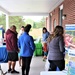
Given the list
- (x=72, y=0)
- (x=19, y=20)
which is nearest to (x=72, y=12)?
(x=72, y=0)

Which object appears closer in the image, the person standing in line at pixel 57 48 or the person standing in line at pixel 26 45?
the person standing in line at pixel 57 48

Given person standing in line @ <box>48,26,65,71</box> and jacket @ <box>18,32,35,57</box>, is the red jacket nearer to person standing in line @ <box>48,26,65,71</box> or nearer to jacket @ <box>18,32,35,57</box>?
jacket @ <box>18,32,35,57</box>

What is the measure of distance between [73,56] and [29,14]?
15.2m

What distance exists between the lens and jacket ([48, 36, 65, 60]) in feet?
13.9

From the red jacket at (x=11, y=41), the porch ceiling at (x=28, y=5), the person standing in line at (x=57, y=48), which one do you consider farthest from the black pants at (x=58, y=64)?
the porch ceiling at (x=28, y=5)

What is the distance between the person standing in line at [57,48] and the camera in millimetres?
4270

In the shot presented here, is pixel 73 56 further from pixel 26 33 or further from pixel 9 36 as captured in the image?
pixel 9 36

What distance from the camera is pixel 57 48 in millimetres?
4367

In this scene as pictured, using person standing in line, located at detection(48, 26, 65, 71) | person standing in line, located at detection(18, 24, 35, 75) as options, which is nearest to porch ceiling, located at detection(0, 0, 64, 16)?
person standing in line, located at detection(18, 24, 35, 75)

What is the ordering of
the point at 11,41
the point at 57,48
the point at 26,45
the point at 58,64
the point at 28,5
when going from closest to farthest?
1. the point at 57,48
2. the point at 58,64
3. the point at 26,45
4. the point at 11,41
5. the point at 28,5

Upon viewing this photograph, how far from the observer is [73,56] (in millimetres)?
2723

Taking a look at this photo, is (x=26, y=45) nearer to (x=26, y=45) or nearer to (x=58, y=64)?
(x=26, y=45)

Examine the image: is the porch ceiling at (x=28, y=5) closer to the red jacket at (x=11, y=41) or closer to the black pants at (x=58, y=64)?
the red jacket at (x=11, y=41)

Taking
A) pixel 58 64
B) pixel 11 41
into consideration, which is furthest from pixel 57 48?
pixel 11 41
